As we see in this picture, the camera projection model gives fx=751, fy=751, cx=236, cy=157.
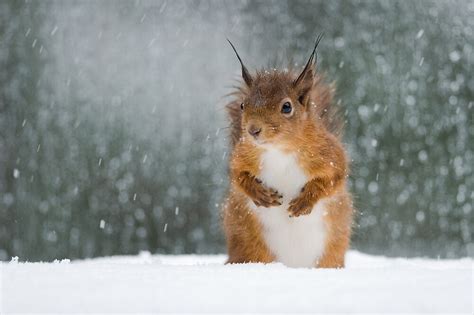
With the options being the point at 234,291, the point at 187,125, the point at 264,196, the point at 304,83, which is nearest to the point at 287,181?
the point at 264,196

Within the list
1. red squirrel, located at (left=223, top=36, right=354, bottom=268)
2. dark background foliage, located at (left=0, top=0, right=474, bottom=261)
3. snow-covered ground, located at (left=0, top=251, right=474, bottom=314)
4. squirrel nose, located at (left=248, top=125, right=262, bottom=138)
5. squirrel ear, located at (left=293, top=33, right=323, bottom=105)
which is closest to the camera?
snow-covered ground, located at (left=0, top=251, right=474, bottom=314)

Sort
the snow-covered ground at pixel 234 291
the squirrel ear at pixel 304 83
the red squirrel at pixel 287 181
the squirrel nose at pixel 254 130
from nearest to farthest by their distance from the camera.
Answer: the snow-covered ground at pixel 234 291, the squirrel nose at pixel 254 130, the red squirrel at pixel 287 181, the squirrel ear at pixel 304 83

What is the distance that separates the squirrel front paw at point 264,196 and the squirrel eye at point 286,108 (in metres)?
0.28

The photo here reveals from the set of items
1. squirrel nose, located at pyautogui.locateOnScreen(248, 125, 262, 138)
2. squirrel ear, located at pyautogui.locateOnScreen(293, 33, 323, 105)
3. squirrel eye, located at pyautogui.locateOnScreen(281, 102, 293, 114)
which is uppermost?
squirrel ear, located at pyautogui.locateOnScreen(293, 33, 323, 105)

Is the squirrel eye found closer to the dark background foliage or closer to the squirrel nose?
the squirrel nose

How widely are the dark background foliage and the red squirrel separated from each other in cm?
412

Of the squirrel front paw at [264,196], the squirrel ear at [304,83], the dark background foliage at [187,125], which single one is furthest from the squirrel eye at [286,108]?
the dark background foliage at [187,125]

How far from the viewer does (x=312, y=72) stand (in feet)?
9.32

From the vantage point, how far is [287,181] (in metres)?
2.72

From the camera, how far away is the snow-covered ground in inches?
55.4

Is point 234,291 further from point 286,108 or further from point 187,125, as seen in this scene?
point 187,125

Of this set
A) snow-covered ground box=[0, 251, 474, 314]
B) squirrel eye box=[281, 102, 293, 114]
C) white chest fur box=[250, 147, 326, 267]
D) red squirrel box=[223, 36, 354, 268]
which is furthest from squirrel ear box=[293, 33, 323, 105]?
snow-covered ground box=[0, 251, 474, 314]

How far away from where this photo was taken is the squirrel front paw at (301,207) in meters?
2.64

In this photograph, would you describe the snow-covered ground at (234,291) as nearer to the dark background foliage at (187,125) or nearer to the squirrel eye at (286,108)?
the squirrel eye at (286,108)
